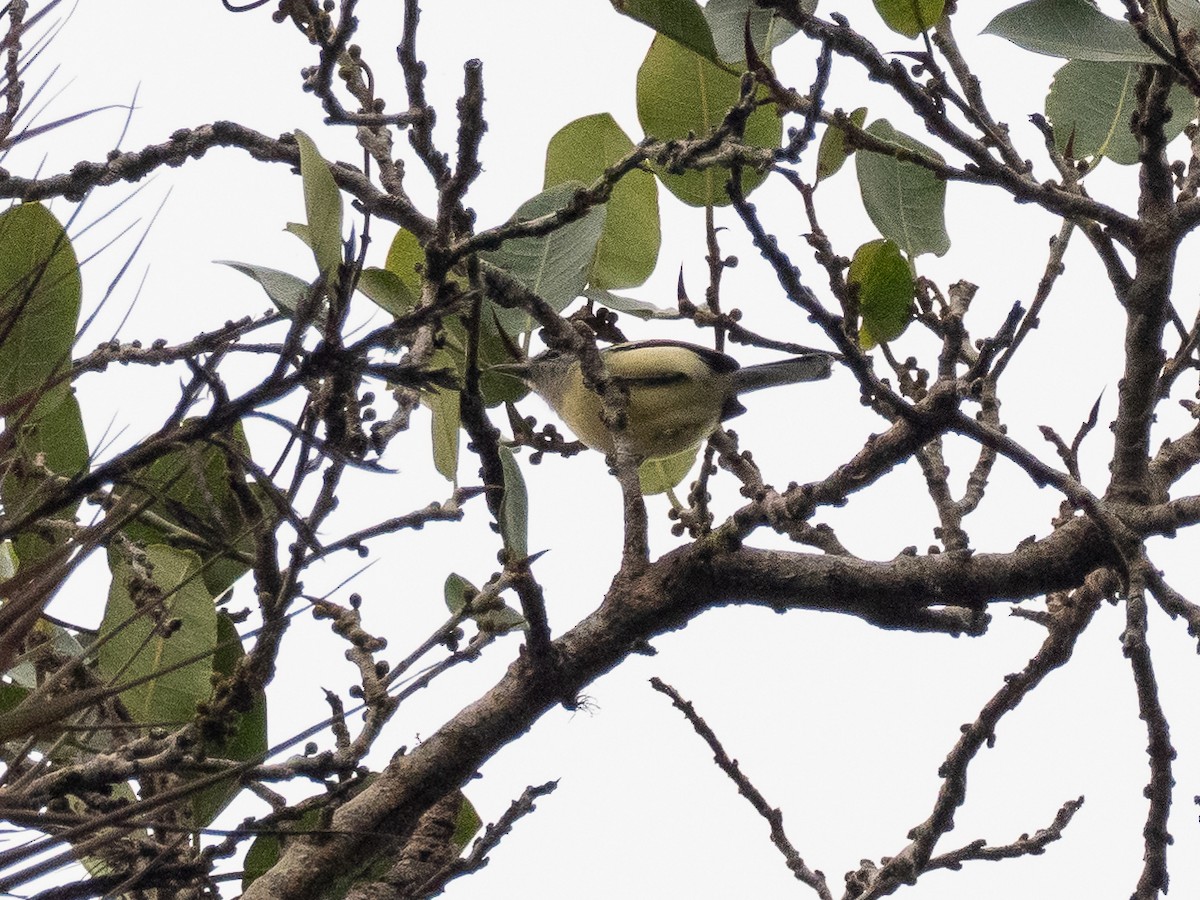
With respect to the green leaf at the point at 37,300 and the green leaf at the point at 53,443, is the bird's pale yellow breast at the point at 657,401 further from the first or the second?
the green leaf at the point at 37,300

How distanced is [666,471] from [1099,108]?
128 centimetres

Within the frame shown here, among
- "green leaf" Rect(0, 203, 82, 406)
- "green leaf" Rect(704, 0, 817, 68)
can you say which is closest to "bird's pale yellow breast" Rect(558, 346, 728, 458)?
"green leaf" Rect(704, 0, 817, 68)

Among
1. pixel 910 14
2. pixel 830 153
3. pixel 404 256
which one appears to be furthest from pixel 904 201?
pixel 404 256

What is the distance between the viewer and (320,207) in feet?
6.04

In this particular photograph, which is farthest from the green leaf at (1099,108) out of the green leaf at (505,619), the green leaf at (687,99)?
the green leaf at (505,619)

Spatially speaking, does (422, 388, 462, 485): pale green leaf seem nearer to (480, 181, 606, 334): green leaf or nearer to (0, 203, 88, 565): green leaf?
(480, 181, 606, 334): green leaf

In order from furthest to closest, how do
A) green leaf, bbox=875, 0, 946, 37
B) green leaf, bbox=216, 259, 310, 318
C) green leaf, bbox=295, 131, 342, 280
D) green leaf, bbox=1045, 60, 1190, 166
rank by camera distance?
green leaf, bbox=1045, 60, 1190, 166 → green leaf, bbox=875, 0, 946, 37 → green leaf, bbox=216, 259, 310, 318 → green leaf, bbox=295, 131, 342, 280

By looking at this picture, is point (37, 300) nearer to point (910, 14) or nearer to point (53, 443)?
point (53, 443)

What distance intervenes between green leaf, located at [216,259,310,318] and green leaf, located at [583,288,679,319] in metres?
0.86

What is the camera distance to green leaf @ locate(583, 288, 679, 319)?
9.36 feet

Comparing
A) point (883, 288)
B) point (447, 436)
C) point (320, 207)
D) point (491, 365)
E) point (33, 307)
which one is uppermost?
point (883, 288)

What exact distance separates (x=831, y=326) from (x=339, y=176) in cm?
90

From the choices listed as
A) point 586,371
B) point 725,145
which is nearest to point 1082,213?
point 725,145

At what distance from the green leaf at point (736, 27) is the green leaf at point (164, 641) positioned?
1320 mm
